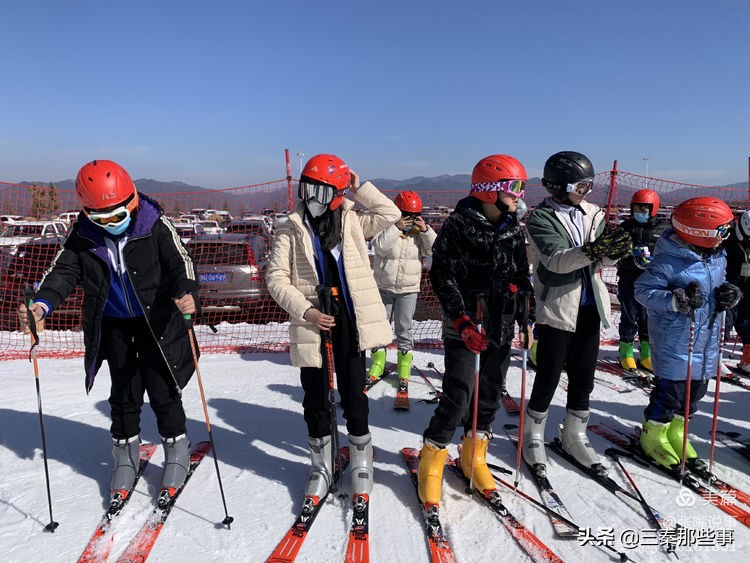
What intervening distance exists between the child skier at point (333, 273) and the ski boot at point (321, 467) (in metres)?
0.08

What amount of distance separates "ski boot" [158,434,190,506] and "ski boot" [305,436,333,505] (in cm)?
86

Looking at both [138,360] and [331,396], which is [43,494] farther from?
[331,396]

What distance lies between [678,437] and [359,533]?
2.50 meters

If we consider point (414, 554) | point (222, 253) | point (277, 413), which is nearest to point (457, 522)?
point (414, 554)

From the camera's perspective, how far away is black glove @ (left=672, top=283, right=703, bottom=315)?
296 centimetres

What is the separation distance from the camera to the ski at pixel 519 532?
254 centimetres

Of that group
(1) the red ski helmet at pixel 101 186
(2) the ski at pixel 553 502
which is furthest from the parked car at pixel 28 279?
(2) the ski at pixel 553 502

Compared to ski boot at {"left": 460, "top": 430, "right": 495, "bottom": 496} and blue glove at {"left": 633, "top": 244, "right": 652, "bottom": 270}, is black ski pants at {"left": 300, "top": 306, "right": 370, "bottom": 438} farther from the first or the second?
blue glove at {"left": 633, "top": 244, "right": 652, "bottom": 270}

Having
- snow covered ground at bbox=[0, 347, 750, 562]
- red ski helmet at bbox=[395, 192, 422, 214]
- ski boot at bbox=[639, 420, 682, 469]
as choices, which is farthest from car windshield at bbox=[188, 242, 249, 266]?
ski boot at bbox=[639, 420, 682, 469]

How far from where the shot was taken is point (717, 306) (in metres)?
3.15

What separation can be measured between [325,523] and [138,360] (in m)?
1.57

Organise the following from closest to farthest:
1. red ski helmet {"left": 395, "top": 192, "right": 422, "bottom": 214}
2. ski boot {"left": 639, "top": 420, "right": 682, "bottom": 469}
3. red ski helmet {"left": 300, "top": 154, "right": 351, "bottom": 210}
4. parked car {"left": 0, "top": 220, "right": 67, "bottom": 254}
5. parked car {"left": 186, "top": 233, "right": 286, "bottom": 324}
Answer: red ski helmet {"left": 300, "top": 154, "right": 351, "bottom": 210}, ski boot {"left": 639, "top": 420, "right": 682, "bottom": 469}, red ski helmet {"left": 395, "top": 192, "right": 422, "bottom": 214}, parked car {"left": 186, "top": 233, "right": 286, "bottom": 324}, parked car {"left": 0, "top": 220, "right": 67, "bottom": 254}

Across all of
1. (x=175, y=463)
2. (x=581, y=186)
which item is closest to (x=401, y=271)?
(x=581, y=186)

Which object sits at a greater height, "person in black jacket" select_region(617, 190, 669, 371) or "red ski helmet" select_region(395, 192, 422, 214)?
"red ski helmet" select_region(395, 192, 422, 214)
